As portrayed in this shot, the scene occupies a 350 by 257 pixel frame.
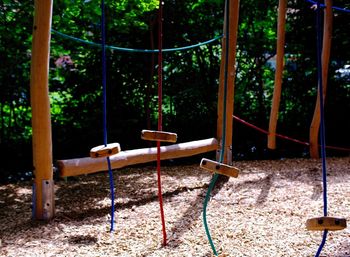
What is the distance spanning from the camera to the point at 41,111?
11.0ft

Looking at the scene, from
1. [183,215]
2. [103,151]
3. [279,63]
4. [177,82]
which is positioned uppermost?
[279,63]

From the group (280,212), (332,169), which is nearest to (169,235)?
(280,212)

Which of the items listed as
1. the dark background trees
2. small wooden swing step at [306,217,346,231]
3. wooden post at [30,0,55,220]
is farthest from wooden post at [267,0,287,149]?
small wooden swing step at [306,217,346,231]

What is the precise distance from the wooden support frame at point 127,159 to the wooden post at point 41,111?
154 mm

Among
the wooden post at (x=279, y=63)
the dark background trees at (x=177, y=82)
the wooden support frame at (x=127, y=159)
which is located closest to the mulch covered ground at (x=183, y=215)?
the wooden support frame at (x=127, y=159)

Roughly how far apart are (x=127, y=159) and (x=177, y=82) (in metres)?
2.27

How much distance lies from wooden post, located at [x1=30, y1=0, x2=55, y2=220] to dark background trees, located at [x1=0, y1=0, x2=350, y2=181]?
180 centimetres

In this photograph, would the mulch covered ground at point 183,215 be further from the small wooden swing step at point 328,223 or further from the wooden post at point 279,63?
the small wooden swing step at point 328,223

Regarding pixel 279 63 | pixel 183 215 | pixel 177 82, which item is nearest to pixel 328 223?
pixel 183 215

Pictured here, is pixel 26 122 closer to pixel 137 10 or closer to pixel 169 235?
pixel 137 10

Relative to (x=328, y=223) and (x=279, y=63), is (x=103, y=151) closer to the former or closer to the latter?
(x=328, y=223)

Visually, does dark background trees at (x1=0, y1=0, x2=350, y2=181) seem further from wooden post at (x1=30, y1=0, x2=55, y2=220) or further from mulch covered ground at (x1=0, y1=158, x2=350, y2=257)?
wooden post at (x1=30, y1=0, x2=55, y2=220)

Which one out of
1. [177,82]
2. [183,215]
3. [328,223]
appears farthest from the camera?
[177,82]

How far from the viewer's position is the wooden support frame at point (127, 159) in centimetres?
357
